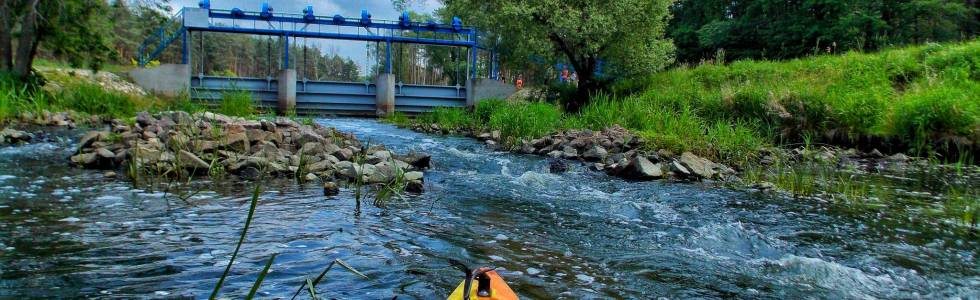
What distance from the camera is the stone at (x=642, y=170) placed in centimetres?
789

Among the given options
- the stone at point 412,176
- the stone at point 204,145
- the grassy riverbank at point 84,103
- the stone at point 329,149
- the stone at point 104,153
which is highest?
the grassy riverbank at point 84,103

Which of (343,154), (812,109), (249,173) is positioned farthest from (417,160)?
(812,109)

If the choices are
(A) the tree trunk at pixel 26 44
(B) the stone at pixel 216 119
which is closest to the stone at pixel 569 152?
(B) the stone at pixel 216 119

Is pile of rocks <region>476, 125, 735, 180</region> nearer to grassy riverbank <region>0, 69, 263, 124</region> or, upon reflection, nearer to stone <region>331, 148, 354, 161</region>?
stone <region>331, 148, 354, 161</region>

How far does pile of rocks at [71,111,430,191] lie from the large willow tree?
30.6 feet

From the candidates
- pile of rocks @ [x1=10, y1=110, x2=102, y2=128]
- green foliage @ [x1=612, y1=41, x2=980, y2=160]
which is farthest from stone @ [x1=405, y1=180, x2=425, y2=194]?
pile of rocks @ [x1=10, y1=110, x2=102, y2=128]

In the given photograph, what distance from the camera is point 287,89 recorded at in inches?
960

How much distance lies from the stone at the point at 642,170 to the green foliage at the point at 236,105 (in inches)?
291

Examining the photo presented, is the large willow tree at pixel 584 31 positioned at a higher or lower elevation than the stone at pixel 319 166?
higher

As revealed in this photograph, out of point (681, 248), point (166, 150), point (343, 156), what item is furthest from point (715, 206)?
point (166, 150)

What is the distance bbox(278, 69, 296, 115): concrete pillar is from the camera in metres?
24.3

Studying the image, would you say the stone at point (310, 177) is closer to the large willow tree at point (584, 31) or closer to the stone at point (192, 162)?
the stone at point (192, 162)

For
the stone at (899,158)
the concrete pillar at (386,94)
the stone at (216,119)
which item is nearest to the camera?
the stone at (216,119)

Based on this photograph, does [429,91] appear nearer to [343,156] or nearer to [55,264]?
[343,156]
